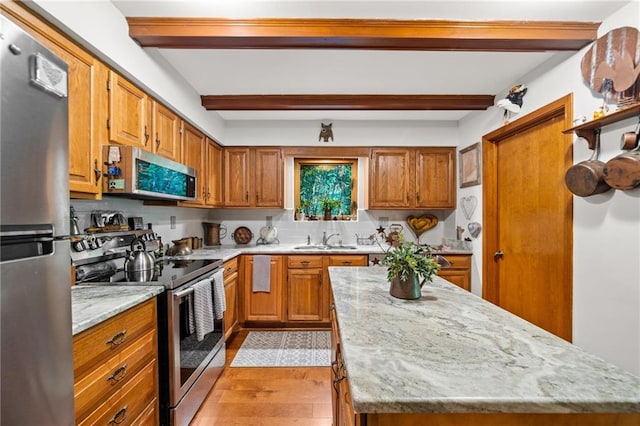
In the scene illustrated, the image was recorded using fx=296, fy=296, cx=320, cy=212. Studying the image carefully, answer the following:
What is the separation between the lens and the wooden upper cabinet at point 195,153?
105 inches

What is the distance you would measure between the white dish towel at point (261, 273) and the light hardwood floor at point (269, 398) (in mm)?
859

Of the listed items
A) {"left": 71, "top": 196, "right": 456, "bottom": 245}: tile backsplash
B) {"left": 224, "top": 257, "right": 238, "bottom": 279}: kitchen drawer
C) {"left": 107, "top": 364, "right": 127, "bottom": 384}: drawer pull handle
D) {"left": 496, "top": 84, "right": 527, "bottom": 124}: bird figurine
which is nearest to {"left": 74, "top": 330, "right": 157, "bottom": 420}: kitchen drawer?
{"left": 107, "top": 364, "right": 127, "bottom": 384}: drawer pull handle

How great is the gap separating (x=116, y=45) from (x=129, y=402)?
1879mm

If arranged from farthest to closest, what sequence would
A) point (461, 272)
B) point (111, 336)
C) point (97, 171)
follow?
point (461, 272), point (97, 171), point (111, 336)

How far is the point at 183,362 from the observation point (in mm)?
1772

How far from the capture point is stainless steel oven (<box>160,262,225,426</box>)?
1.66 meters

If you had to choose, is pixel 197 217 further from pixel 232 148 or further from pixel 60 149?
pixel 60 149

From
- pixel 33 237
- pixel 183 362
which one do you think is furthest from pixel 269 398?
pixel 33 237

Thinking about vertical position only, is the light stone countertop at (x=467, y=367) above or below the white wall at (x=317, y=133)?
below

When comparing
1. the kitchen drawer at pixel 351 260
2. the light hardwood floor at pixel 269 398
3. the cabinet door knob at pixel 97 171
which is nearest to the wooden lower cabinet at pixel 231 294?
the light hardwood floor at pixel 269 398

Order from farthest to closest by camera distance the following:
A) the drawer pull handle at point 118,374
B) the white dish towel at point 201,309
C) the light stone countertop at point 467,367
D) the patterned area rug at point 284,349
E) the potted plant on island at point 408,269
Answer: the patterned area rug at point 284,349 → the white dish towel at point 201,309 → the potted plant on island at point 408,269 → the drawer pull handle at point 118,374 → the light stone countertop at point 467,367

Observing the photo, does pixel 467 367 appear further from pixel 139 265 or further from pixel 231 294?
pixel 231 294

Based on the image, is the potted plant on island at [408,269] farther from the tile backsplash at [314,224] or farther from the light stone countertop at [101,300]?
the tile backsplash at [314,224]

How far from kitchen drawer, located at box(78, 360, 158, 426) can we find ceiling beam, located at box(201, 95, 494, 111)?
236cm
